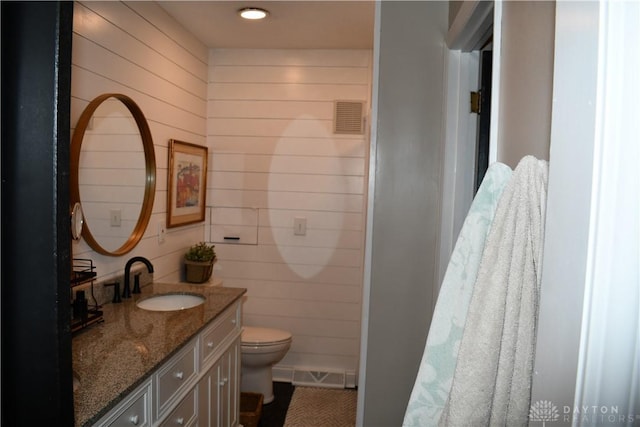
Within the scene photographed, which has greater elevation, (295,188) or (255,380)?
(295,188)

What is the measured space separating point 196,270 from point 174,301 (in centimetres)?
69

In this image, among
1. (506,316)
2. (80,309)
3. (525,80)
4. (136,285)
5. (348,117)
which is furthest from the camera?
(348,117)

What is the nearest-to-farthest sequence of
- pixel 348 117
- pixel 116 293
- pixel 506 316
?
pixel 506 316, pixel 116 293, pixel 348 117

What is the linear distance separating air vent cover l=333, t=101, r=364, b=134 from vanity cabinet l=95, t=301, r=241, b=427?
158cm

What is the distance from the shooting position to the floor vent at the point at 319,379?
3.64 metres

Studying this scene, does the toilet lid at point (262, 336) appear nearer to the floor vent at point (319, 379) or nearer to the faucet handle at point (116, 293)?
the floor vent at point (319, 379)

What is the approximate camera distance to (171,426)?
1.79 metres

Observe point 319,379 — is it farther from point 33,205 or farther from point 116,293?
point 33,205

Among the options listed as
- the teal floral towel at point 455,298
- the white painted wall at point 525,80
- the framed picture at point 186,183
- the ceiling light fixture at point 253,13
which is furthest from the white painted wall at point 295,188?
the teal floral towel at point 455,298

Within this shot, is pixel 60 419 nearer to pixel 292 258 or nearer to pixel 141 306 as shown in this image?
pixel 141 306

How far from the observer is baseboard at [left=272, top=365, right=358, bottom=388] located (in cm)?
364

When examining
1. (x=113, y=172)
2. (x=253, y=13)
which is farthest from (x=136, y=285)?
(x=253, y=13)

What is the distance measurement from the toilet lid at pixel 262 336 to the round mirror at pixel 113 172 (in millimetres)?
1080

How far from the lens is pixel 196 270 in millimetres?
3250
